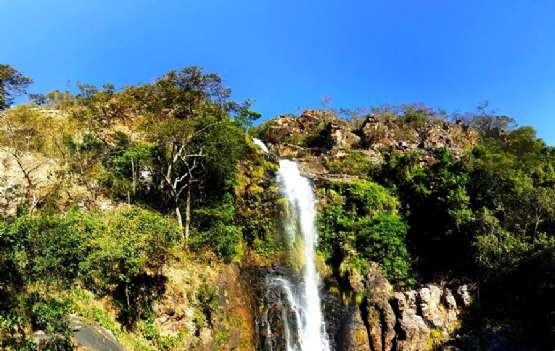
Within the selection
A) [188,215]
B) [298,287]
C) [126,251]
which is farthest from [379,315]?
[126,251]

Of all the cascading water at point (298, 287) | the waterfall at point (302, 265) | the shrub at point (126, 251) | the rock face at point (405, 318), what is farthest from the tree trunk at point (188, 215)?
the rock face at point (405, 318)

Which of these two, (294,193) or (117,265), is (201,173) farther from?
(117,265)

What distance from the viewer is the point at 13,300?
1020 centimetres

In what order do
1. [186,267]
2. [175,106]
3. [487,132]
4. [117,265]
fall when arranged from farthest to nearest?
[487,132]
[175,106]
[186,267]
[117,265]

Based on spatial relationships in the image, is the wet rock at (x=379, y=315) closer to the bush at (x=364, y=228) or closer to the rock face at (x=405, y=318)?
the rock face at (x=405, y=318)

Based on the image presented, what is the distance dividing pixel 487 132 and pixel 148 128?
3804 centimetres

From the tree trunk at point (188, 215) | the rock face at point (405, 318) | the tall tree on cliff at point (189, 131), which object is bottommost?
the rock face at point (405, 318)

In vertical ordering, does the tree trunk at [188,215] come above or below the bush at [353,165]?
below

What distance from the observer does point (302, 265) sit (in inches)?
896

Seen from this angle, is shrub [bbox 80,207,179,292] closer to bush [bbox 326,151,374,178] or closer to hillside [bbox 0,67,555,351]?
hillside [bbox 0,67,555,351]

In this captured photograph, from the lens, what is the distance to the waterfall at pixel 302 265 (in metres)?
19.7

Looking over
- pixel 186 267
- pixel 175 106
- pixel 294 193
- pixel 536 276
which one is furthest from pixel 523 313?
pixel 175 106

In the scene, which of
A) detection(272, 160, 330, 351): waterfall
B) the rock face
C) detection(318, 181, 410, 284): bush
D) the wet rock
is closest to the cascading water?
detection(272, 160, 330, 351): waterfall

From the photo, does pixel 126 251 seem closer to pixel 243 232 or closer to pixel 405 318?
pixel 243 232
